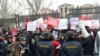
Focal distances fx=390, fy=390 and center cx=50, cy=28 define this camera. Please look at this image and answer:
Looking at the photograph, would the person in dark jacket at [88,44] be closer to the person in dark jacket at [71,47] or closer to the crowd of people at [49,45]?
the crowd of people at [49,45]

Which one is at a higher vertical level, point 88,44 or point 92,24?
point 92,24

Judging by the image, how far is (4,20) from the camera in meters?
25.8

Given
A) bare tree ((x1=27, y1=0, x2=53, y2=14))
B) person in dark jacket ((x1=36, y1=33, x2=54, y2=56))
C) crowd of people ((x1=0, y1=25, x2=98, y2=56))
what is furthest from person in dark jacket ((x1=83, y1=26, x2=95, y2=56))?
bare tree ((x1=27, y1=0, x2=53, y2=14))

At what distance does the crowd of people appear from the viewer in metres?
11.4

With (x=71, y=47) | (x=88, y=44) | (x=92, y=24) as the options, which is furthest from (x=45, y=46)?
(x=92, y=24)

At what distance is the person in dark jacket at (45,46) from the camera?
1171cm

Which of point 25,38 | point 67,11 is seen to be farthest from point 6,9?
point 25,38

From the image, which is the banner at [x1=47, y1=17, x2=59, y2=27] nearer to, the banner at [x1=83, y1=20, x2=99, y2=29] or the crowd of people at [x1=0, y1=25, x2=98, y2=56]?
the crowd of people at [x1=0, y1=25, x2=98, y2=56]

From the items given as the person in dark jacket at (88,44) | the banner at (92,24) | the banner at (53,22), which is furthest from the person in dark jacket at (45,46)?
the banner at (92,24)

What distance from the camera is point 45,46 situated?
1171 cm

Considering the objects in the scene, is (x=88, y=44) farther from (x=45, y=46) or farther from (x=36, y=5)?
(x=36, y=5)

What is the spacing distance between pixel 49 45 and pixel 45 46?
0.13 m

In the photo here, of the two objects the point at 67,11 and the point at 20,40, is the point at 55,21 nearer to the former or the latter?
the point at 20,40

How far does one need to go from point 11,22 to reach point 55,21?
30.1ft
